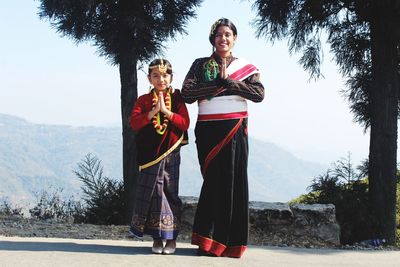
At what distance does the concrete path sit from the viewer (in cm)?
449

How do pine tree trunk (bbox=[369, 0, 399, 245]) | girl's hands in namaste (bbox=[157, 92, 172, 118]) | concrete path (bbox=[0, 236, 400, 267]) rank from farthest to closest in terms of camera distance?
pine tree trunk (bbox=[369, 0, 399, 245]) → girl's hands in namaste (bbox=[157, 92, 172, 118]) → concrete path (bbox=[0, 236, 400, 267])

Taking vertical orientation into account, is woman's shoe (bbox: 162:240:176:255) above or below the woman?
below

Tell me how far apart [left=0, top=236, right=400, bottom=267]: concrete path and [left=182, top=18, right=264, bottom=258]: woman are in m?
0.21

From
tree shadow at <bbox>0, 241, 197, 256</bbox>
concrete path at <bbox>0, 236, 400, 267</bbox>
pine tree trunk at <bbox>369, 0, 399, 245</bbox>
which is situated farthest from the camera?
pine tree trunk at <bbox>369, 0, 399, 245</bbox>

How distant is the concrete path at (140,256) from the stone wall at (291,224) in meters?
1.31

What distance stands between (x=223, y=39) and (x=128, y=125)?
4.02 metres

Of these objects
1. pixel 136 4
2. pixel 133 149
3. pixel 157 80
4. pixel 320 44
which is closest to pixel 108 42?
pixel 136 4

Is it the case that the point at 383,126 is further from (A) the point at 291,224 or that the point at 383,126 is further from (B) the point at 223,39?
(B) the point at 223,39

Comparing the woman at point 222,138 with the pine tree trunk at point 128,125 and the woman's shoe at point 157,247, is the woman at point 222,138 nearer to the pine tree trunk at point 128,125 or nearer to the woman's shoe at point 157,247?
the woman's shoe at point 157,247

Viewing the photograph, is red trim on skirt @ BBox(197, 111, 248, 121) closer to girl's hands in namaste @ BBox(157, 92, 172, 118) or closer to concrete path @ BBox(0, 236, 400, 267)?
girl's hands in namaste @ BBox(157, 92, 172, 118)

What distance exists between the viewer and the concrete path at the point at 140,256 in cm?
449

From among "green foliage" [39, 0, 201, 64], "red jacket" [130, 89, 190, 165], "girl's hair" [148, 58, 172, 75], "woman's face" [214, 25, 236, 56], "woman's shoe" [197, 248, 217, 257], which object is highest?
"green foliage" [39, 0, 201, 64]

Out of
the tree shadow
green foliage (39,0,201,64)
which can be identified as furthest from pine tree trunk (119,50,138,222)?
the tree shadow

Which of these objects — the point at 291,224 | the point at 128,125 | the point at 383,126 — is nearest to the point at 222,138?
the point at 291,224
